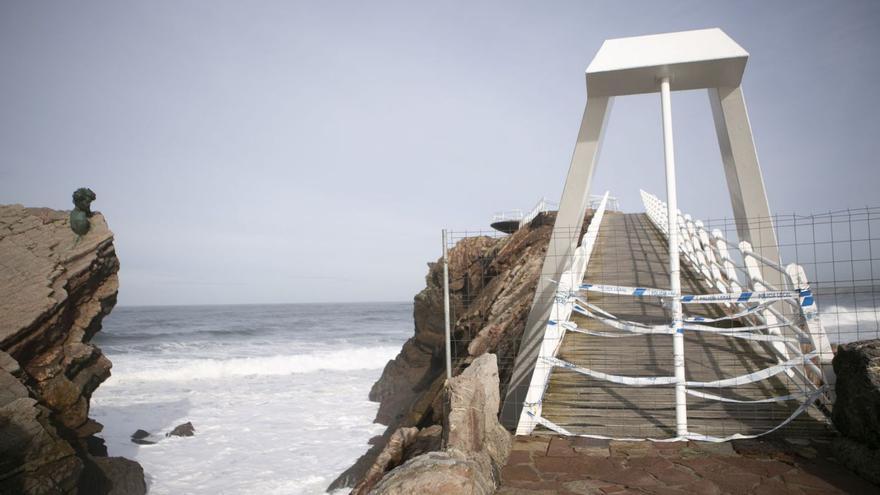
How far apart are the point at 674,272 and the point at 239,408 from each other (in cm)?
1575

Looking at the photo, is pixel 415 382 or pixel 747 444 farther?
pixel 415 382

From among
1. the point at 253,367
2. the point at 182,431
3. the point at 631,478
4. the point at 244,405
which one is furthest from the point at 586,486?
the point at 253,367

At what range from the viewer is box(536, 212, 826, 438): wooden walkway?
471 centimetres

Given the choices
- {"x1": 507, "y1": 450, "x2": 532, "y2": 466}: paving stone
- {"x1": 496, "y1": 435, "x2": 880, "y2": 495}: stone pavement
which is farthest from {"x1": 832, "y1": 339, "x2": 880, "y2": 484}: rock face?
{"x1": 507, "y1": 450, "x2": 532, "y2": 466}: paving stone

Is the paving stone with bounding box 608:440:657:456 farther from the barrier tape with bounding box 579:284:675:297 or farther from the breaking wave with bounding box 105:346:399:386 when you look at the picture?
the breaking wave with bounding box 105:346:399:386

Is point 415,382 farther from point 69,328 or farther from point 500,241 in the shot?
point 69,328

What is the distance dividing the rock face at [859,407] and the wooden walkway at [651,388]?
0.66m

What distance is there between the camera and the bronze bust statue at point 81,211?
882cm

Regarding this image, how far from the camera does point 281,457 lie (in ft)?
36.0

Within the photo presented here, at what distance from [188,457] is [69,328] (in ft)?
14.2

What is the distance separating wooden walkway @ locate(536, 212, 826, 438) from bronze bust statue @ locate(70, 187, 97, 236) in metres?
8.70

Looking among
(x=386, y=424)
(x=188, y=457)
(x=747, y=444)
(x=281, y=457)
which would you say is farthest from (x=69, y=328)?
(x=747, y=444)

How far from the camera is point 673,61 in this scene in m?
5.16

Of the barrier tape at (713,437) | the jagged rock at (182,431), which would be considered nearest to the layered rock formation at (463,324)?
the barrier tape at (713,437)
